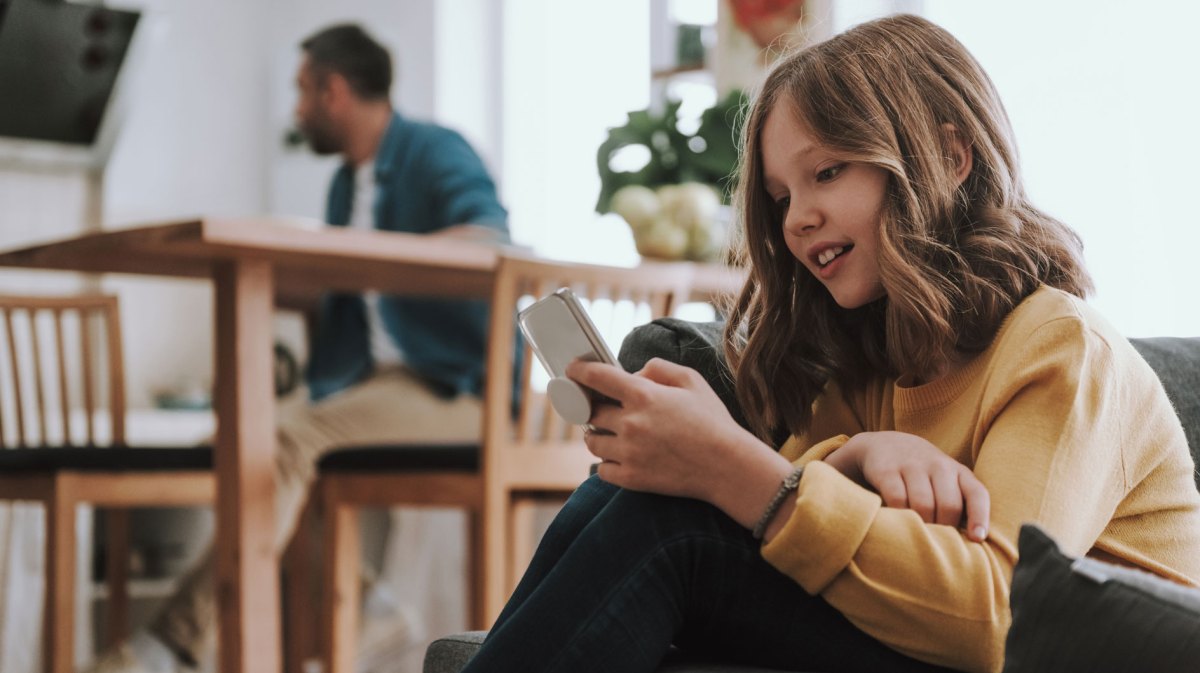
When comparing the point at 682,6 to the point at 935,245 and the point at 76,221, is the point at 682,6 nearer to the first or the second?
the point at 76,221

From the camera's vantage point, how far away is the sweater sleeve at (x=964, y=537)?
2.64 ft

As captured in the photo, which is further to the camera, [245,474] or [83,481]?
[83,481]

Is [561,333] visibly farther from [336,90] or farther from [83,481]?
[336,90]

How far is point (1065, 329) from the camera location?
0.88 m

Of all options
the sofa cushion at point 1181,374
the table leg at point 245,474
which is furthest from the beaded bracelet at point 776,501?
the table leg at point 245,474

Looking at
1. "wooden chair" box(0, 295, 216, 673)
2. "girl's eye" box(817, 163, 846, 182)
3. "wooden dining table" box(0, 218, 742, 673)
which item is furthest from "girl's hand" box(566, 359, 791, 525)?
"wooden chair" box(0, 295, 216, 673)

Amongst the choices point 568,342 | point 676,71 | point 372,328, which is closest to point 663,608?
point 568,342

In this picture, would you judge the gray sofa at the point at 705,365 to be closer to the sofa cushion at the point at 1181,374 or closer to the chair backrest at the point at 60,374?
the sofa cushion at the point at 1181,374

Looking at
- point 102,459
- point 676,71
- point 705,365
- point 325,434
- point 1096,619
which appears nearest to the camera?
point 1096,619

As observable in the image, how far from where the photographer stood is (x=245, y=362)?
6.43ft

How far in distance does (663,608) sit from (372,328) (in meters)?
2.07

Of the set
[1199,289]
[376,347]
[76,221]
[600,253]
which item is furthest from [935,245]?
[76,221]

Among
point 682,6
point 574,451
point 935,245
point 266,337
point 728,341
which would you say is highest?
point 682,6

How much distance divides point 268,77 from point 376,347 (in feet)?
6.95
